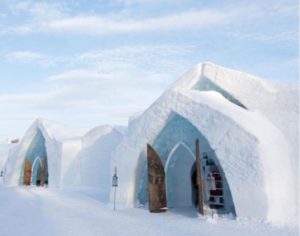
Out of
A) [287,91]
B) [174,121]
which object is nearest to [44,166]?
[174,121]

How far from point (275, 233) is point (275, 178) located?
5.17 ft

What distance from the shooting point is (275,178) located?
7617mm

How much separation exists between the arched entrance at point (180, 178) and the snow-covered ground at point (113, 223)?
67.3 inches

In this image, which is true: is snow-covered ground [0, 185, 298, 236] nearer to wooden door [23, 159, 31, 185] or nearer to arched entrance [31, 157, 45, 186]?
wooden door [23, 159, 31, 185]

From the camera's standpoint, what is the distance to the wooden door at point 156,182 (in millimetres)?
9750

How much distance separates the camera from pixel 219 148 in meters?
8.38

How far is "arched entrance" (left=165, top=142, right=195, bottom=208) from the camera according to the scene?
1123 centimetres

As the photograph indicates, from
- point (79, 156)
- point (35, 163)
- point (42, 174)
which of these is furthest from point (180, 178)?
Result: point (35, 163)

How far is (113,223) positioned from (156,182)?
2813 mm

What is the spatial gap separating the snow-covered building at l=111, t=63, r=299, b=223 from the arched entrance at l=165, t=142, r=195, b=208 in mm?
33

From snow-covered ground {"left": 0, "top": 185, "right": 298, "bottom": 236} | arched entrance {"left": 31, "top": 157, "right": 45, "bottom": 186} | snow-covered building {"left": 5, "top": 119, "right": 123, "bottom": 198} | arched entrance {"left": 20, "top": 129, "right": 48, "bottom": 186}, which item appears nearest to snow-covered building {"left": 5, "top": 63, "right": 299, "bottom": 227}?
snow-covered ground {"left": 0, "top": 185, "right": 298, "bottom": 236}

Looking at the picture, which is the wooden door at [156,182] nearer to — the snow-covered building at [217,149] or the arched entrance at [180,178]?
the snow-covered building at [217,149]

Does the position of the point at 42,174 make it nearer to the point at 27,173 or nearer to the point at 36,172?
the point at 27,173

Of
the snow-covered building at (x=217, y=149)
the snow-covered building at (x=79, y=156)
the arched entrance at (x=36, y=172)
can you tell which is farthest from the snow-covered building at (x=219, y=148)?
the arched entrance at (x=36, y=172)
